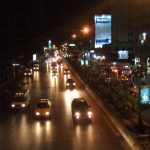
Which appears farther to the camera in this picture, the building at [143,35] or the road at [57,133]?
the building at [143,35]

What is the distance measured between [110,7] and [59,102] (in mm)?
112695

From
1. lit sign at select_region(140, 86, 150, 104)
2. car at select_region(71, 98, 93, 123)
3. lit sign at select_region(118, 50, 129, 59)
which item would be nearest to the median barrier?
car at select_region(71, 98, 93, 123)

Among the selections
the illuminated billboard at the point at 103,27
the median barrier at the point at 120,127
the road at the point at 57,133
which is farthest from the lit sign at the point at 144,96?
the illuminated billboard at the point at 103,27

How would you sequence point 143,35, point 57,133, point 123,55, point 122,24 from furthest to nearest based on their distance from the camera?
point 122,24 → point 123,55 → point 143,35 → point 57,133

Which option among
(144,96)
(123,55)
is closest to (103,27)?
(123,55)

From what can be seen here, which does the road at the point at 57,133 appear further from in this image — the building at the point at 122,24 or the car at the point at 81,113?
the building at the point at 122,24

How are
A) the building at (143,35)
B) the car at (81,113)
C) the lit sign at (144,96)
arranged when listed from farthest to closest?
the building at (143,35) → the car at (81,113) → the lit sign at (144,96)

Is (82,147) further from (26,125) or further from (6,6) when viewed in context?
(6,6)

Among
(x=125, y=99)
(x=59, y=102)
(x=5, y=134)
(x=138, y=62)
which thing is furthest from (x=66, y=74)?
(x=5, y=134)

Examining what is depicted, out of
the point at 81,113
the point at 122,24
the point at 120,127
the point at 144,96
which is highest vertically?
the point at 122,24

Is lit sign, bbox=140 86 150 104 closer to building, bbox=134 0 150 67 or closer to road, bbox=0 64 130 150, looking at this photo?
road, bbox=0 64 130 150

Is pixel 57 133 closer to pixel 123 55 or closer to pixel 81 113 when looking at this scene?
pixel 81 113

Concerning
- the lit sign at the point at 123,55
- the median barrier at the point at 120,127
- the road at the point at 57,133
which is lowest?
the road at the point at 57,133

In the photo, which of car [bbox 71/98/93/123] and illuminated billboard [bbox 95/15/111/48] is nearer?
car [bbox 71/98/93/123]
